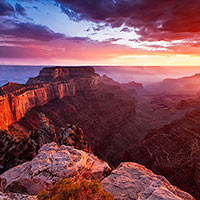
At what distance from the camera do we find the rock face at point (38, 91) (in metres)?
37.1

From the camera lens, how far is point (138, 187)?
464 inches

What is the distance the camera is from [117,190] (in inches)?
456

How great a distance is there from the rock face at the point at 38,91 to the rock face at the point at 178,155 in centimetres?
3580

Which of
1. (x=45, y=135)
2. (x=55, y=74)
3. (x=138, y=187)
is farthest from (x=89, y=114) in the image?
(x=138, y=187)

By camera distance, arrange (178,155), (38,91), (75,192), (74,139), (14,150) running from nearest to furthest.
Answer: (75,192), (14,150), (74,139), (178,155), (38,91)

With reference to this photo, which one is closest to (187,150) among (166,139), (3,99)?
Result: (166,139)

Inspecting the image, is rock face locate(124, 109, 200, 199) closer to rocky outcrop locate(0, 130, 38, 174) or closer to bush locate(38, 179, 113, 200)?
bush locate(38, 179, 113, 200)

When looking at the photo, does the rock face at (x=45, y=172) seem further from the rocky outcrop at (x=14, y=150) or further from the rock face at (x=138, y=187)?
the rocky outcrop at (x=14, y=150)

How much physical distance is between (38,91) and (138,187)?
51.1 meters

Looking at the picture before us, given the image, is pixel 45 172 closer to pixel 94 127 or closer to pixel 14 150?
pixel 14 150

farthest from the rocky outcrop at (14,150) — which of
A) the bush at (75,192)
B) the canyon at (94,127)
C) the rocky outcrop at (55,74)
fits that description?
the rocky outcrop at (55,74)

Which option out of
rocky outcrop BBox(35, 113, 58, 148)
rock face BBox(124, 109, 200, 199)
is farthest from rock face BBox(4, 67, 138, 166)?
rocky outcrop BBox(35, 113, 58, 148)

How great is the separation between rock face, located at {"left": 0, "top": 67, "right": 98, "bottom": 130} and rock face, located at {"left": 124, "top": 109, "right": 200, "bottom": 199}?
35.8 m

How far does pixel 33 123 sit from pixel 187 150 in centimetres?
4381
